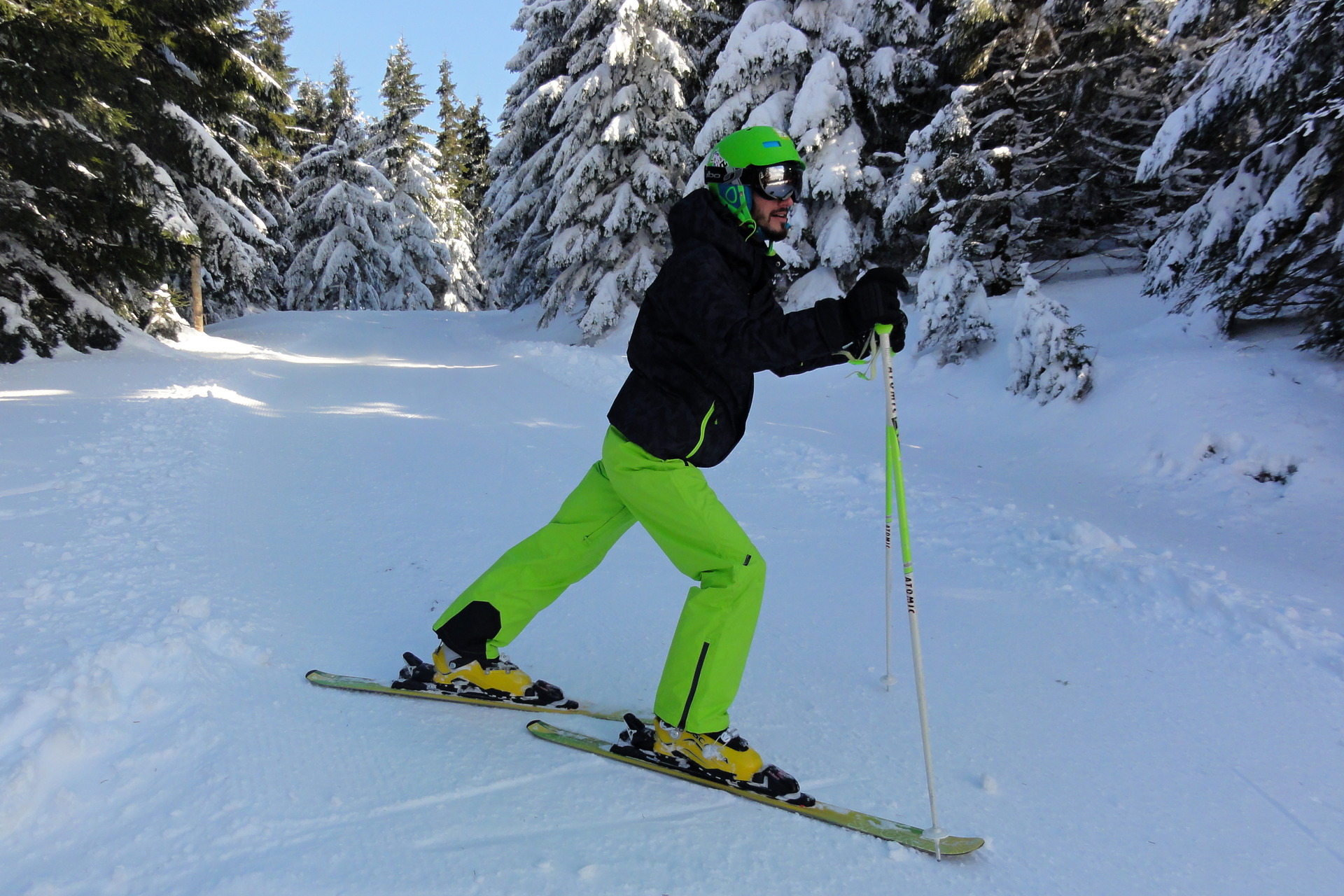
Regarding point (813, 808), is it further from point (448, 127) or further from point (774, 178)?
point (448, 127)

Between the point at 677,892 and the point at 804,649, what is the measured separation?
5.45ft

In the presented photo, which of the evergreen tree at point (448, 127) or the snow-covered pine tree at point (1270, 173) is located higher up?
the evergreen tree at point (448, 127)

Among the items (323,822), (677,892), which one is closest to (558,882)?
(677,892)

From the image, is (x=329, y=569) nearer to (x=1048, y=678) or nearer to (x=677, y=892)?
(x=677, y=892)

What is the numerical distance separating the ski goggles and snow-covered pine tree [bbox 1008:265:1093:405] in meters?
6.79

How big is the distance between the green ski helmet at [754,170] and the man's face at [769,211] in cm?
1

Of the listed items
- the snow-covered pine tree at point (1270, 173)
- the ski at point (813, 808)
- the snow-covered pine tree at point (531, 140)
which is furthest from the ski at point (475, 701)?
the snow-covered pine tree at point (531, 140)

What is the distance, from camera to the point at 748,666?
3.47 m

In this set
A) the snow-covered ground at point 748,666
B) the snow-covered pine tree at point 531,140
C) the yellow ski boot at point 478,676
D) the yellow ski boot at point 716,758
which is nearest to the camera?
the snow-covered ground at point 748,666

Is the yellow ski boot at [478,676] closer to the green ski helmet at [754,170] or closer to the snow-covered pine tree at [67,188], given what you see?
the green ski helmet at [754,170]

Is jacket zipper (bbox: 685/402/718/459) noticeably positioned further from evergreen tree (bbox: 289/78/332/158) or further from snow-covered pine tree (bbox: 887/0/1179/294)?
evergreen tree (bbox: 289/78/332/158)

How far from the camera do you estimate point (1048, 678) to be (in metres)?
3.36

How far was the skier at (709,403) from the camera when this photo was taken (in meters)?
2.43

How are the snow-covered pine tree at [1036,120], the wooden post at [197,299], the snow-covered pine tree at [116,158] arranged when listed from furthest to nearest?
the wooden post at [197,299], the snow-covered pine tree at [1036,120], the snow-covered pine tree at [116,158]
